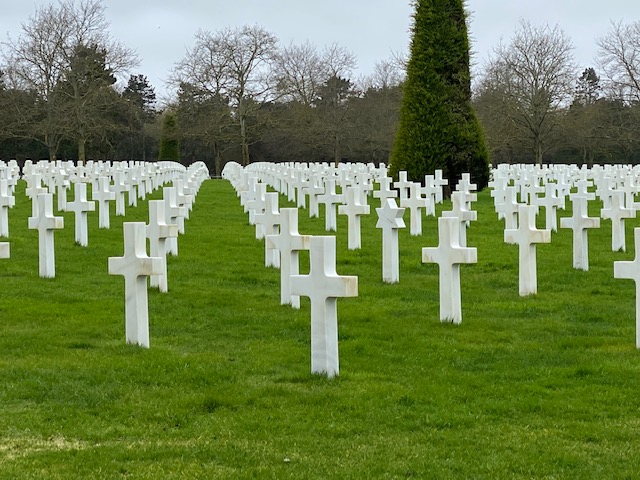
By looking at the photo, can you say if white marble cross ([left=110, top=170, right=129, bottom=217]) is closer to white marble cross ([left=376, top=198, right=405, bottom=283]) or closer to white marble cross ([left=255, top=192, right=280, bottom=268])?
white marble cross ([left=255, top=192, right=280, bottom=268])

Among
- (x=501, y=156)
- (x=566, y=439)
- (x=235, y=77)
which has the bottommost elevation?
(x=566, y=439)

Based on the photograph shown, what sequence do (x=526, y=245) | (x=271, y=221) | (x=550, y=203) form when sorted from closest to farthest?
(x=526, y=245), (x=271, y=221), (x=550, y=203)

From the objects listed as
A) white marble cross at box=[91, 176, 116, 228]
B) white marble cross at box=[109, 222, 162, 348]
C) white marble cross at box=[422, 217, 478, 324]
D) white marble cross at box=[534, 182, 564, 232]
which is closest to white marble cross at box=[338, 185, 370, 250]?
white marble cross at box=[534, 182, 564, 232]

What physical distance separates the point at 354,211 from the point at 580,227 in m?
2.97

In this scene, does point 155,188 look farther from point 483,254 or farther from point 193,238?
point 483,254

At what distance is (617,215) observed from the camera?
12.7 metres

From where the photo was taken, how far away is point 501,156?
2062 inches

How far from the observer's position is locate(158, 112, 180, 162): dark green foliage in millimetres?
52656

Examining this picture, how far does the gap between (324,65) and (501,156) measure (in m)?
10.3

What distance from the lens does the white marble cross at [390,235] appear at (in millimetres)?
10484

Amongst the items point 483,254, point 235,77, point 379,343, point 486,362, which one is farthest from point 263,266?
point 235,77

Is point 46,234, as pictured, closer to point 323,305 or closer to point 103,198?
point 103,198

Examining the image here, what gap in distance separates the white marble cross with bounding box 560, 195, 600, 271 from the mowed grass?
1.22 ft

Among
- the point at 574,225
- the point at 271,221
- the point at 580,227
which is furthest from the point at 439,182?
the point at 271,221
